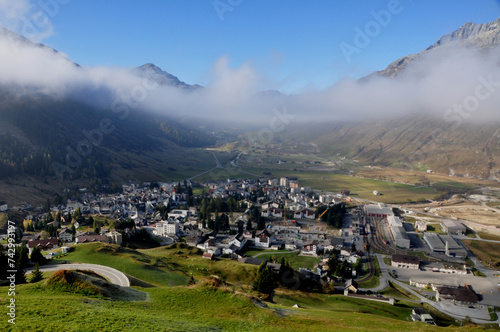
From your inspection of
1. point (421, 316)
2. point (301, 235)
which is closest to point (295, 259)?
point (301, 235)

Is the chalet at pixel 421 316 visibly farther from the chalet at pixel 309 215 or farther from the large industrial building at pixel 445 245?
the chalet at pixel 309 215

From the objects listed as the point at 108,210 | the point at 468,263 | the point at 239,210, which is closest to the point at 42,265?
the point at 108,210

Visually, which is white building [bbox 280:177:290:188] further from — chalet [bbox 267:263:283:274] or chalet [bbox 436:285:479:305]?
chalet [bbox 436:285:479:305]

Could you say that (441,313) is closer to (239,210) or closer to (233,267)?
(233,267)

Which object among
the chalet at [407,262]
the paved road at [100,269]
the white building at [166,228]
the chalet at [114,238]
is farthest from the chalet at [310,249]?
the paved road at [100,269]

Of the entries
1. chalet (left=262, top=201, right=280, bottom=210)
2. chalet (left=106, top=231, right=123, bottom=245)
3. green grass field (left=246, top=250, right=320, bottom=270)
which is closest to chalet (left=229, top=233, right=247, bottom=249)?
green grass field (left=246, top=250, right=320, bottom=270)

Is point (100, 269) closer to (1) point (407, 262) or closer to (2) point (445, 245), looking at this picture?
(1) point (407, 262)

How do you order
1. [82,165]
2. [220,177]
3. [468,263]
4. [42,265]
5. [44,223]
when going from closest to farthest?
[42,265]
[468,263]
[44,223]
[82,165]
[220,177]
